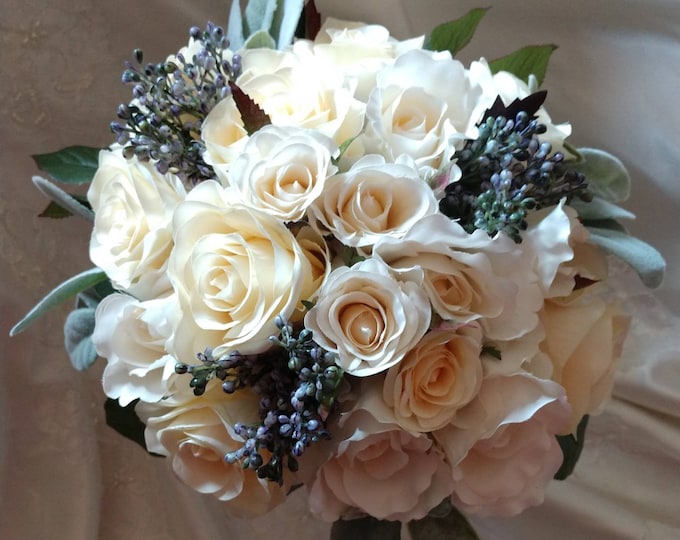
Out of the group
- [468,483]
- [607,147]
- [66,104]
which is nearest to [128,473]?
[66,104]

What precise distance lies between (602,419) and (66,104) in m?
0.81

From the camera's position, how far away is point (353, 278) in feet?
1.39

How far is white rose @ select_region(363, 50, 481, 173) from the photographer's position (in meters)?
0.48

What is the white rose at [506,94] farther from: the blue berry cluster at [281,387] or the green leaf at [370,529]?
the green leaf at [370,529]

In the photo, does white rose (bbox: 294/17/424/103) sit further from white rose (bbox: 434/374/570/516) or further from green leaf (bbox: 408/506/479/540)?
green leaf (bbox: 408/506/479/540)

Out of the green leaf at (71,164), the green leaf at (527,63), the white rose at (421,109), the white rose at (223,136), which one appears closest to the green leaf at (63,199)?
the green leaf at (71,164)

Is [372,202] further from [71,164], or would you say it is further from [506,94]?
[71,164]

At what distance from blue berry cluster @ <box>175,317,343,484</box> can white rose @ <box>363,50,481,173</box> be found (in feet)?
0.49

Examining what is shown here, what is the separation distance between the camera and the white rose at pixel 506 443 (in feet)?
1.50

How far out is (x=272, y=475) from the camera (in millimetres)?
460

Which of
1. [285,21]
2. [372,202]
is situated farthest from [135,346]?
[285,21]

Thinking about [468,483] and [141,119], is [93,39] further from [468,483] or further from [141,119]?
[468,483]

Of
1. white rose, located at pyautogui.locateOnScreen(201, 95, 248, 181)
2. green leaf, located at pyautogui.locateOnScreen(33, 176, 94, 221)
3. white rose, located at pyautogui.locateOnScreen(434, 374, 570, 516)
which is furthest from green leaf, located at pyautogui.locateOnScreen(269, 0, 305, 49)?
white rose, located at pyautogui.locateOnScreen(434, 374, 570, 516)

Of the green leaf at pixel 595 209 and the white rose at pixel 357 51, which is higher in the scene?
the white rose at pixel 357 51
